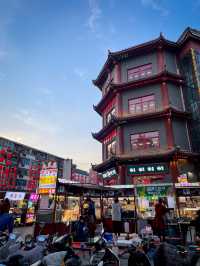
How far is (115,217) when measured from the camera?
429 inches

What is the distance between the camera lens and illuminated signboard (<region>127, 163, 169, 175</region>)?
62.3ft

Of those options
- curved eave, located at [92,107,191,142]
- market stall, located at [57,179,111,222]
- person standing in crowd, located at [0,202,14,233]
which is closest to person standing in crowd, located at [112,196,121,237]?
market stall, located at [57,179,111,222]

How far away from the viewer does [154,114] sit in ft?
67.0

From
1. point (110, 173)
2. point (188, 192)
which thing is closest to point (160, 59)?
point (110, 173)

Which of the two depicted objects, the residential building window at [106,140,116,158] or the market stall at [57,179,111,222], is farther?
the residential building window at [106,140,116,158]

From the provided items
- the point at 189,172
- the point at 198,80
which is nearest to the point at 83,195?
the point at 189,172

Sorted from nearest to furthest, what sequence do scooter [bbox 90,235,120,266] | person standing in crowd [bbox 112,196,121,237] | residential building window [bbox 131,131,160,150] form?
1. scooter [bbox 90,235,120,266]
2. person standing in crowd [bbox 112,196,121,237]
3. residential building window [bbox 131,131,160,150]

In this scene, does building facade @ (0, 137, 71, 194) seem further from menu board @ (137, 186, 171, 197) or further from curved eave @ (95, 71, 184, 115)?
menu board @ (137, 186, 171, 197)

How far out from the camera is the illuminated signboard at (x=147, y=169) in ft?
62.3

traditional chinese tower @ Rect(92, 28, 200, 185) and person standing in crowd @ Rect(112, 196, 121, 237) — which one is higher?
traditional chinese tower @ Rect(92, 28, 200, 185)

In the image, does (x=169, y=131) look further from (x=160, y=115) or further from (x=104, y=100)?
(x=104, y=100)

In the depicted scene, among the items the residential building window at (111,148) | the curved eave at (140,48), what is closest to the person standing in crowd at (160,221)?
the residential building window at (111,148)

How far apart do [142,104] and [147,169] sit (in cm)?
754

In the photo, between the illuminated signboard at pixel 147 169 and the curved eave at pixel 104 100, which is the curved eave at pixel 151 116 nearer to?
the curved eave at pixel 104 100
